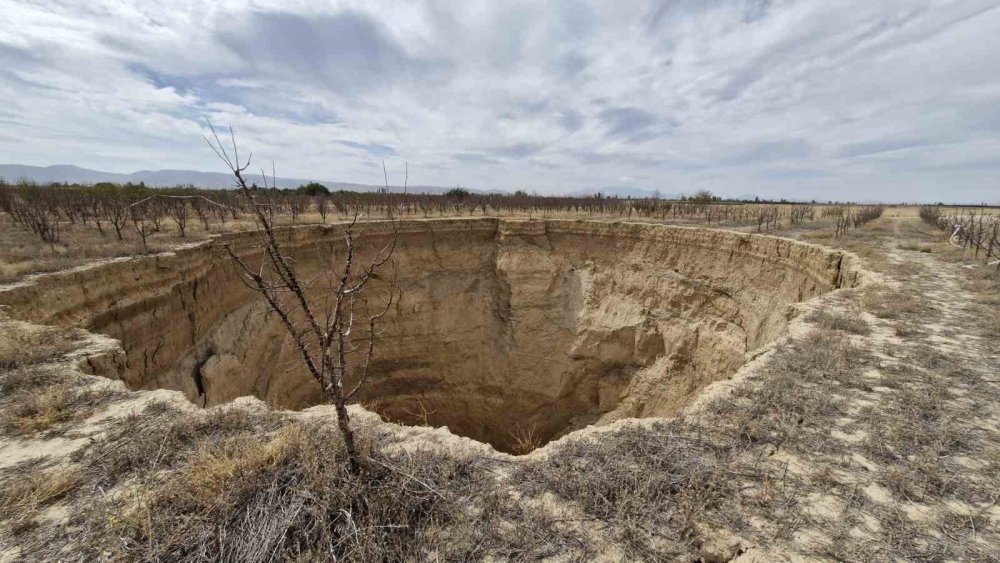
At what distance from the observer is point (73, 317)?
6.73m

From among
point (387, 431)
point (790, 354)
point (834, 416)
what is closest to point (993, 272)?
point (790, 354)

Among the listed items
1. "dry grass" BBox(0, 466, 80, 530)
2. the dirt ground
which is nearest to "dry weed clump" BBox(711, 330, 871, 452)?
the dirt ground

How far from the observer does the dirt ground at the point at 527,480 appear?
252 cm

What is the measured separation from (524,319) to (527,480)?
539 inches

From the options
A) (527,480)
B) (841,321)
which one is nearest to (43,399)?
(527,480)

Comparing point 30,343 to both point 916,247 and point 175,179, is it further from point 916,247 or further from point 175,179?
point 175,179

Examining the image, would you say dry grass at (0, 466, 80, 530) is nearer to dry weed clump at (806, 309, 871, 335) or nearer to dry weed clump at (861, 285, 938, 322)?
dry weed clump at (806, 309, 871, 335)

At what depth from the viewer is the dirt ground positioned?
8.27ft

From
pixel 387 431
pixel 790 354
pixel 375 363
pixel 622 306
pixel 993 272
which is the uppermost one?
pixel 993 272

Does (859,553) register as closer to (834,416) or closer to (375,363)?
(834,416)

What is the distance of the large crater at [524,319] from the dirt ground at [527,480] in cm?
550

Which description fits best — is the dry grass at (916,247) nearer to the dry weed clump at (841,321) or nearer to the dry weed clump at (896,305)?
the dry weed clump at (896,305)

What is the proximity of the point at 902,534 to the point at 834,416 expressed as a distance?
4.95ft

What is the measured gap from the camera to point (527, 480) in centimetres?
322
